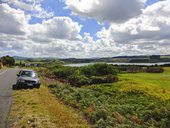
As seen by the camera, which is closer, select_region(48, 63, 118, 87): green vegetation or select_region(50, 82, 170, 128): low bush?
select_region(50, 82, 170, 128): low bush

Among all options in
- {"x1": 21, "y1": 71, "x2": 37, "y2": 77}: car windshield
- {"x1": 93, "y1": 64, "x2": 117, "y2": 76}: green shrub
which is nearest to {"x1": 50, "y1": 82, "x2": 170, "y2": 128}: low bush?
{"x1": 21, "y1": 71, "x2": 37, "y2": 77}: car windshield

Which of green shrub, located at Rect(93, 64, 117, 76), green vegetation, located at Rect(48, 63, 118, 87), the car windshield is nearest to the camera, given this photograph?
green vegetation, located at Rect(48, 63, 118, 87)

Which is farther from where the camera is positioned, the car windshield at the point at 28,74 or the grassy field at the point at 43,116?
the car windshield at the point at 28,74

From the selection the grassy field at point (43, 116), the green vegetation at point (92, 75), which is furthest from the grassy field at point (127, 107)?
the green vegetation at point (92, 75)

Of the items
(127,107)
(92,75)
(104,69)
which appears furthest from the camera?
(92,75)

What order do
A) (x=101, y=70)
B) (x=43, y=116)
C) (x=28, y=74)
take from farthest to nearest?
1. (x=101, y=70)
2. (x=28, y=74)
3. (x=43, y=116)

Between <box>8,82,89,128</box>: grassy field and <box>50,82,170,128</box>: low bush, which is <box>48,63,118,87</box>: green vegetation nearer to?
<box>50,82,170,128</box>: low bush

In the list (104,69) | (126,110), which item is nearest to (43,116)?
(126,110)

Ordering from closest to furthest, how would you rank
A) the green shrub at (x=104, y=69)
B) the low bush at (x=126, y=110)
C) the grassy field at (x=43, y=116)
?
the grassy field at (x=43, y=116), the low bush at (x=126, y=110), the green shrub at (x=104, y=69)

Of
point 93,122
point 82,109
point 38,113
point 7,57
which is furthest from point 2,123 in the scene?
point 7,57

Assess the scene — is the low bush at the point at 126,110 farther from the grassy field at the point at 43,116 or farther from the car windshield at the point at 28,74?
the car windshield at the point at 28,74

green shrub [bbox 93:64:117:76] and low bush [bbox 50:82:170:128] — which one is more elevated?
green shrub [bbox 93:64:117:76]

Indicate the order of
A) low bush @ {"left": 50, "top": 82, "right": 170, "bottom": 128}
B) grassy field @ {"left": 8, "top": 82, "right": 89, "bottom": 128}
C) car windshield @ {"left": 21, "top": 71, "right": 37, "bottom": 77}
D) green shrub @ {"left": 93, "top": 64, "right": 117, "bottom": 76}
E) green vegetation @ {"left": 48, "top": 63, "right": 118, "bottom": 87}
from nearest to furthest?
1. grassy field @ {"left": 8, "top": 82, "right": 89, "bottom": 128}
2. low bush @ {"left": 50, "top": 82, "right": 170, "bottom": 128}
3. green vegetation @ {"left": 48, "top": 63, "right": 118, "bottom": 87}
4. car windshield @ {"left": 21, "top": 71, "right": 37, "bottom": 77}
5. green shrub @ {"left": 93, "top": 64, "right": 117, "bottom": 76}

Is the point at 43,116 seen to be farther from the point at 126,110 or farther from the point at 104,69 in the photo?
the point at 104,69
